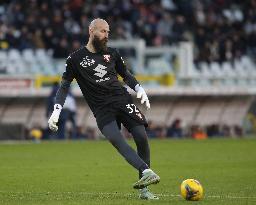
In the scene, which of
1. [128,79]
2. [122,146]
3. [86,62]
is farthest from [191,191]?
[86,62]

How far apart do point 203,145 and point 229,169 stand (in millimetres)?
9238

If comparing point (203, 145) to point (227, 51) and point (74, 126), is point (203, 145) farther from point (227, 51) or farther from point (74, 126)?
point (227, 51)

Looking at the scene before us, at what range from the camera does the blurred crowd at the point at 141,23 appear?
3228 cm

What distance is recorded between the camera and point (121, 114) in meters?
11.9

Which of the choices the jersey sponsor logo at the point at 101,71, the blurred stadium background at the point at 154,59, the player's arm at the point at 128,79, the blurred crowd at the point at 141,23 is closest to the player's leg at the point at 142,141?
the player's arm at the point at 128,79

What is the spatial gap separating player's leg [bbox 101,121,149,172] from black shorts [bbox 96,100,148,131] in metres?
0.08

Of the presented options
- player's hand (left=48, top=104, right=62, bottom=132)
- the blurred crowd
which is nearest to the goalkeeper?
player's hand (left=48, top=104, right=62, bottom=132)

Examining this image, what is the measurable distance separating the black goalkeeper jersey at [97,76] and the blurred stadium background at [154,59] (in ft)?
60.5

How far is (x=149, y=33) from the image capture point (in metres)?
36.3

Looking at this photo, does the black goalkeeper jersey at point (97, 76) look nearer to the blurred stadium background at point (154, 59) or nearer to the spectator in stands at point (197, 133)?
the blurred stadium background at point (154, 59)

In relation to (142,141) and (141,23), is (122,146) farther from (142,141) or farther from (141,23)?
(141,23)

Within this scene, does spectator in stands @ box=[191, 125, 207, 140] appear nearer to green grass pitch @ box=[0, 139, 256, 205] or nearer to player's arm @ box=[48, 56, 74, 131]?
green grass pitch @ box=[0, 139, 256, 205]

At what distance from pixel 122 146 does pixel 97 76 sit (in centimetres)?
94

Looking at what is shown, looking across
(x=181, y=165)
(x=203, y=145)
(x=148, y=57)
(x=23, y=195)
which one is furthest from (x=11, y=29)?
(x=23, y=195)
